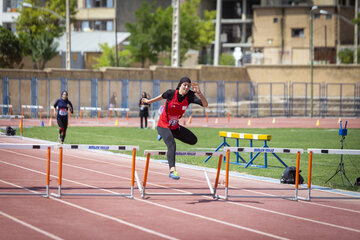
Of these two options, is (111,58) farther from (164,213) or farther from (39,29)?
(164,213)

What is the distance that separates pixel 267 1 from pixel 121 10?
70.8 ft

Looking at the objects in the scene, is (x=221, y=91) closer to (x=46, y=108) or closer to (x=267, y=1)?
(x=46, y=108)

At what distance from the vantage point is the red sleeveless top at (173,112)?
11328 millimetres

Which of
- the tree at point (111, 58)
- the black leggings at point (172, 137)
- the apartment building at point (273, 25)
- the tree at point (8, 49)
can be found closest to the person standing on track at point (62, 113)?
the black leggings at point (172, 137)

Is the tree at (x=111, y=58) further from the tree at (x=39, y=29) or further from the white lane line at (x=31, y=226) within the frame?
the white lane line at (x=31, y=226)

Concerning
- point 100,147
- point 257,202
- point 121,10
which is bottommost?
point 257,202

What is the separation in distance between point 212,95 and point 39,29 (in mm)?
27476

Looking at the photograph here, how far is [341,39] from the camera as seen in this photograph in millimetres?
86500

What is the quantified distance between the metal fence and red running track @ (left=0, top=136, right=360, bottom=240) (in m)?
34.6

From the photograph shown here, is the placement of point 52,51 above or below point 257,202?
above

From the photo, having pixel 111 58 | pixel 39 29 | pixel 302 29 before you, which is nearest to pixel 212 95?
pixel 111 58

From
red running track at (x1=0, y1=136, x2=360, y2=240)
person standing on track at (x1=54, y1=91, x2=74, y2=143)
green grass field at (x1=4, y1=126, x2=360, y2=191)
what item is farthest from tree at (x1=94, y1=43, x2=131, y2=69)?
red running track at (x1=0, y1=136, x2=360, y2=240)

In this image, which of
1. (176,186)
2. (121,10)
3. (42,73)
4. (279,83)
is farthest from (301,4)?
(176,186)

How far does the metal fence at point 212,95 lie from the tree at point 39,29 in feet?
64.1
